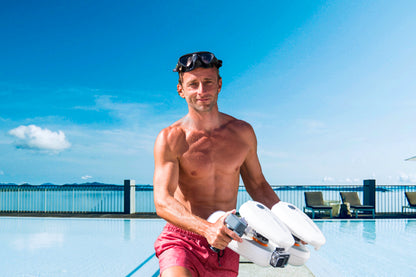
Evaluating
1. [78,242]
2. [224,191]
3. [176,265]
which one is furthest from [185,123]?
[78,242]

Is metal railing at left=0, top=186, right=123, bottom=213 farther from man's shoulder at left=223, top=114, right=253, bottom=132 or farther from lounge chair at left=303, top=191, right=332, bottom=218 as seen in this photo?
man's shoulder at left=223, top=114, right=253, bottom=132

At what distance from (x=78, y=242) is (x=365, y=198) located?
37.2 feet

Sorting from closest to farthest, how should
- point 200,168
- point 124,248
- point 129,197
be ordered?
point 200,168 < point 124,248 < point 129,197

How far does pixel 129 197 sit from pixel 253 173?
1243 cm

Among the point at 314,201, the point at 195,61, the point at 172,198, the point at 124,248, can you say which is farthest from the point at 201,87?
the point at 314,201

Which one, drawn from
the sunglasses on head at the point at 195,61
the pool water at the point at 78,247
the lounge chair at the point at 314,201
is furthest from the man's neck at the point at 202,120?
the lounge chair at the point at 314,201

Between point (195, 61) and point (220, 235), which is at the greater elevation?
point (195, 61)

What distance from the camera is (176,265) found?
1.54 meters

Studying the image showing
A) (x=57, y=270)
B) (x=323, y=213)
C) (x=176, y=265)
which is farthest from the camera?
(x=323, y=213)

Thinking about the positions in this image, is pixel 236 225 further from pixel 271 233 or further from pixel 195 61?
pixel 195 61

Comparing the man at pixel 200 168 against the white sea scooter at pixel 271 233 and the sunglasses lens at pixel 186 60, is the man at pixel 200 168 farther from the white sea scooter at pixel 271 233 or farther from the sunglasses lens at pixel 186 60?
the white sea scooter at pixel 271 233

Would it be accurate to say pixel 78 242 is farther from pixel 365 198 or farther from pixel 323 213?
pixel 365 198

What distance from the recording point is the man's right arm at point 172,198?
126cm

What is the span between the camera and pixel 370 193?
14.6 m
